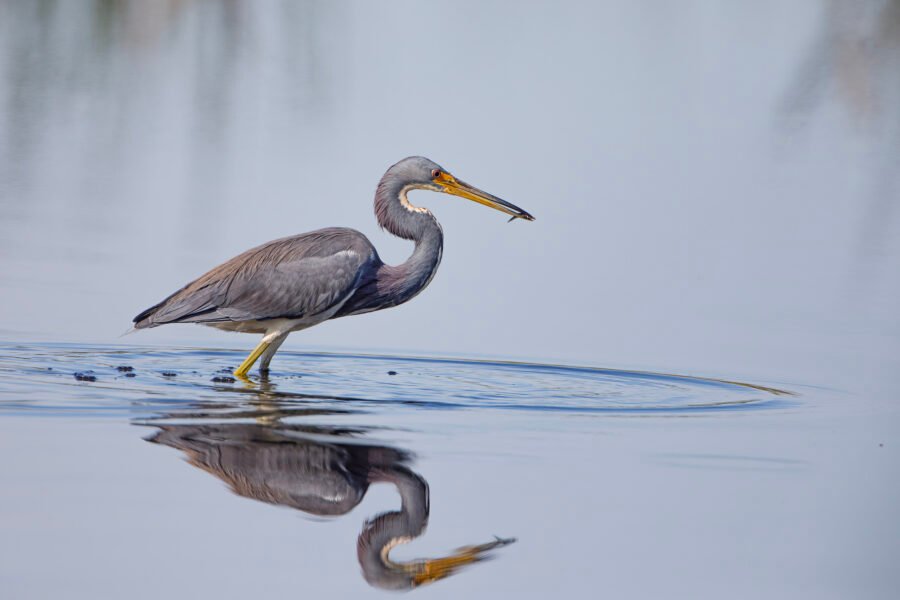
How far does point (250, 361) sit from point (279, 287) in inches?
22.0

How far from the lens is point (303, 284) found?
9.84m

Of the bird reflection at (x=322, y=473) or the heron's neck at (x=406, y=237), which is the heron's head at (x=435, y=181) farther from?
the bird reflection at (x=322, y=473)

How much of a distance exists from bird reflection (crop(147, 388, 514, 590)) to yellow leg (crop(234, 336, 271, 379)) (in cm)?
161

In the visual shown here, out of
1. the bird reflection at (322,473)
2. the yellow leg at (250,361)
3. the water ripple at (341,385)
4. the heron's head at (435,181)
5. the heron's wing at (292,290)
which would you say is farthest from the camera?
the heron's head at (435,181)

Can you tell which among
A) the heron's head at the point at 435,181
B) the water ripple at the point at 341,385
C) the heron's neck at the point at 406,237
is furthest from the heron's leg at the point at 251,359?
the heron's head at the point at 435,181

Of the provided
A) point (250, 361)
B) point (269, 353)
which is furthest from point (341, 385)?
point (269, 353)

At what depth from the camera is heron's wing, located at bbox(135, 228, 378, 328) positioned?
32.2 ft

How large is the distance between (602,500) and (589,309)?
16.4 ft

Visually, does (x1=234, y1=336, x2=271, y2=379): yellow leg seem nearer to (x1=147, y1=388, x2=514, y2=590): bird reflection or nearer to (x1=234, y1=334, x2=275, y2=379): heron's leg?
(x1=234, y1=334, x2=275, y2=379): heron's leg

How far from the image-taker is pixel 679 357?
33.2 ft

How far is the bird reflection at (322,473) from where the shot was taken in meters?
5.60

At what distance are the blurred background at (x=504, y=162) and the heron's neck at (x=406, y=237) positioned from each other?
423 millimetres

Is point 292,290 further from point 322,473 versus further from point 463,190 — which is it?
point 322,473

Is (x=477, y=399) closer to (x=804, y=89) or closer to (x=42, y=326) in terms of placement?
(x=42, y=326)
